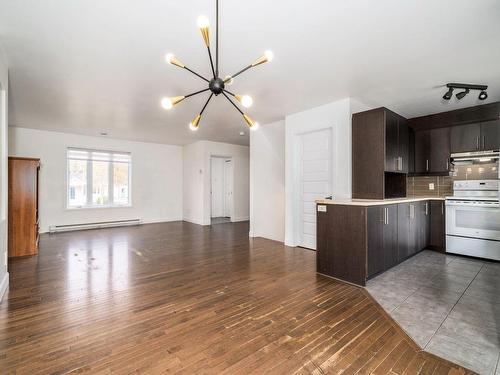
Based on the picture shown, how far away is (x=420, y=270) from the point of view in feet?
12.0

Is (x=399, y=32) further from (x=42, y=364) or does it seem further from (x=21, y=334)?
(x=21, y=334)

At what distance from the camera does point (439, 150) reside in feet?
16.0

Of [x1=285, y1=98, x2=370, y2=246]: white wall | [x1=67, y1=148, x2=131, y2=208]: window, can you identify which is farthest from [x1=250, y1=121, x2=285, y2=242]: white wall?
[x1=67, y1=148, x2=131, y2=208]: window

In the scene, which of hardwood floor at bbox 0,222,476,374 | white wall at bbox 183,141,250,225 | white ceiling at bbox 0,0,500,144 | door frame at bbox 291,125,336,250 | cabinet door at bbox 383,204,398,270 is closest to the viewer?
hardwood floor at bbox 0,222,476,374

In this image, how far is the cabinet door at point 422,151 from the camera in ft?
16.5

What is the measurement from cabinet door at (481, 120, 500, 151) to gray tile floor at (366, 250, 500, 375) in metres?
1.96

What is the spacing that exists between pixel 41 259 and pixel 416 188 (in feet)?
23.9

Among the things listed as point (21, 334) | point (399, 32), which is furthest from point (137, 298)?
point (399, 32)

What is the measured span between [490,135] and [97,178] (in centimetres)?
921

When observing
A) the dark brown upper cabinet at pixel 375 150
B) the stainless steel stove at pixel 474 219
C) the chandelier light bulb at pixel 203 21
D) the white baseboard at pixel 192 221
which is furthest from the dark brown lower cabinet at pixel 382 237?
the white baseboard at pixel 192 221

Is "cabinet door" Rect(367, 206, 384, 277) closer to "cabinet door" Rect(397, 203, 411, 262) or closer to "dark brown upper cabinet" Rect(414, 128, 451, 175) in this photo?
"cabinet door" Rect(397, 203, 411, 262)

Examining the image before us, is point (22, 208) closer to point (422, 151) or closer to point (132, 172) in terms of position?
point (132, 172)

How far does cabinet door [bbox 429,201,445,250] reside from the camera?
4641 millimetres

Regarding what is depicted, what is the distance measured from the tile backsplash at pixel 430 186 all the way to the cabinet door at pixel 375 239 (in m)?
2.70
